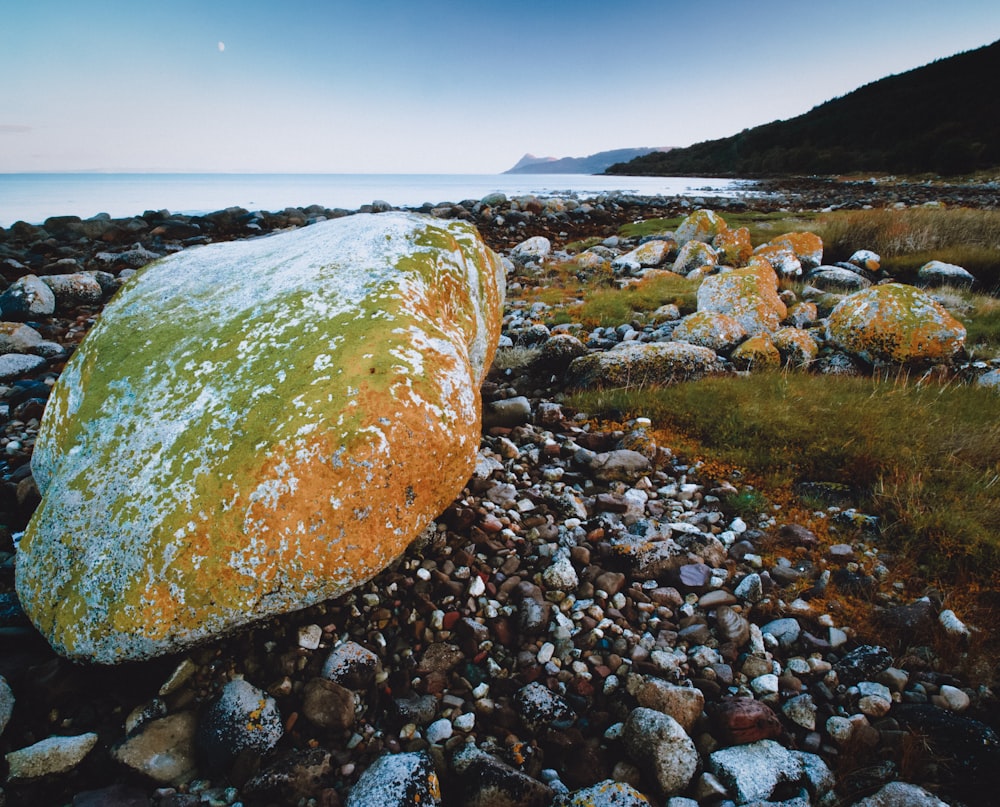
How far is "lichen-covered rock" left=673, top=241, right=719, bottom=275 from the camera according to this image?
1474 cm

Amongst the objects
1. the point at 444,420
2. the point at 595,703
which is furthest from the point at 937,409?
the point at 444,420

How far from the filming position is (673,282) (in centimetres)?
1299

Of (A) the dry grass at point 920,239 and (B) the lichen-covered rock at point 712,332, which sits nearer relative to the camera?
(B) the lichen-covered rock at point 712,332

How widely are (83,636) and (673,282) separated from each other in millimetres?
13183

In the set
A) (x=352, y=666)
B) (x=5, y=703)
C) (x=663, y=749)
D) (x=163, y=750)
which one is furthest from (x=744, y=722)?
(x=5, y=703)

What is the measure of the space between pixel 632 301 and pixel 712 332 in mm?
3545

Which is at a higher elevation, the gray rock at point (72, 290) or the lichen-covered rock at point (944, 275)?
the gray rock at point (72, 290)

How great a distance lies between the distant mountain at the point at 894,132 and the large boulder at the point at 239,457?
83918mm

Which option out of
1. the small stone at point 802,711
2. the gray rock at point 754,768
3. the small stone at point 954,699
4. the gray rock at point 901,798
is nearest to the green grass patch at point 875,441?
the small stone at point 954,699

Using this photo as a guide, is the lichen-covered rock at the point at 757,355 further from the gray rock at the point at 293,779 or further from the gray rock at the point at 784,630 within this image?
the gray rock at the point at 293,779

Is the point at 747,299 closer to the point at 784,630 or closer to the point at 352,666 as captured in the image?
the point at 784,630

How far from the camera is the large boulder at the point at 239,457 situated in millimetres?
2600

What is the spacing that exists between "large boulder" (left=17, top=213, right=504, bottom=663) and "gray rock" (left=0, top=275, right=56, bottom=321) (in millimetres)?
9689

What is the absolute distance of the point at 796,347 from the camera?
25.0 ft
